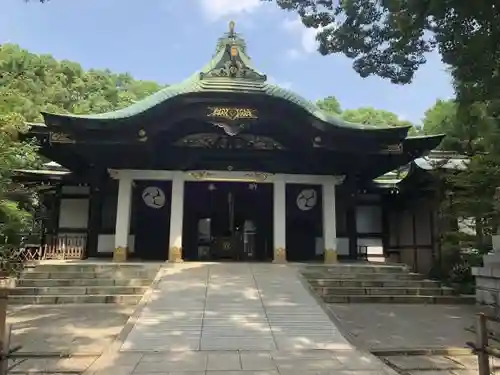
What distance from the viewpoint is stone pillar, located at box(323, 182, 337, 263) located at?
47.6 ft

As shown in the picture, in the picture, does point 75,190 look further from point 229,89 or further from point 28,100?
point 28,100

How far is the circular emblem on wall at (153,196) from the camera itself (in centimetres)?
1537

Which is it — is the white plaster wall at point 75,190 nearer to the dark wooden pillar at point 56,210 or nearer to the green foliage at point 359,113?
the dark wooden pillar at point 56,210

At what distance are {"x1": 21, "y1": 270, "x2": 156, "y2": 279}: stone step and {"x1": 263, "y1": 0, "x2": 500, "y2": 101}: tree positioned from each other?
7.27 meters

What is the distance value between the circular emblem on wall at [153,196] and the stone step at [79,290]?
4926 millimetres

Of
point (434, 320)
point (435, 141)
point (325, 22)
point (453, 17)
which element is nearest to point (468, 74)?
point (453, 17)

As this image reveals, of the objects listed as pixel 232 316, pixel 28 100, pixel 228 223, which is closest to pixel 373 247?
pixel 228 223

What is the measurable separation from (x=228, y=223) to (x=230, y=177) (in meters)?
2.88

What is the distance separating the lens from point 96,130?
13.1 metres

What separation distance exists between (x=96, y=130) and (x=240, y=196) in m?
→ 5.78

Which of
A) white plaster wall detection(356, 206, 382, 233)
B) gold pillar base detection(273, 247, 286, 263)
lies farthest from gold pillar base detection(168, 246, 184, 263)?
white plaster wall detection(356, 206, 382, 233)

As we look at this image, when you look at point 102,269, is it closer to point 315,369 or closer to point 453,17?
point 315,369

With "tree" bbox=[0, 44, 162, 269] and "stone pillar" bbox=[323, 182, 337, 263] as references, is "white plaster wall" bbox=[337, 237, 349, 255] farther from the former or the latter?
"tree" bbox=[0, 44, 162, 269]

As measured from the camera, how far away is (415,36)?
27.7 ft
